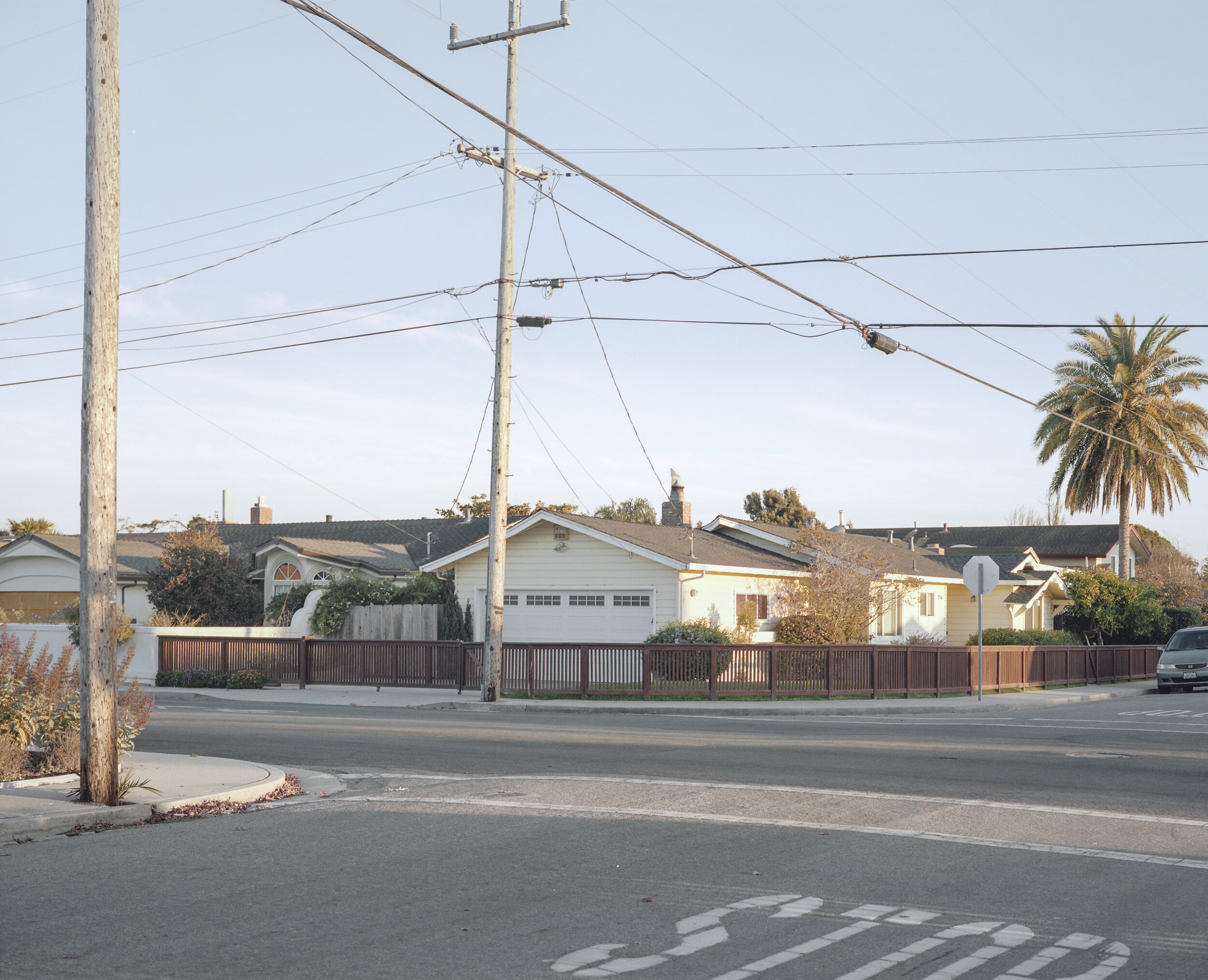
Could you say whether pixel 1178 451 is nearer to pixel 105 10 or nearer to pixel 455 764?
pixel 455 764

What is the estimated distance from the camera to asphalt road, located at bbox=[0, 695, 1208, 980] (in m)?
6.05

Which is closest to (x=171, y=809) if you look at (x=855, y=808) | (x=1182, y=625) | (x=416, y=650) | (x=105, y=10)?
(x=855, y=808)

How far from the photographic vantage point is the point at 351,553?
40.1 meters

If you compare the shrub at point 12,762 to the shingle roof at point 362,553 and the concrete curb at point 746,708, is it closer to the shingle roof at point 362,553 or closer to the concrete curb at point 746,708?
the concrete curb at point 746,708

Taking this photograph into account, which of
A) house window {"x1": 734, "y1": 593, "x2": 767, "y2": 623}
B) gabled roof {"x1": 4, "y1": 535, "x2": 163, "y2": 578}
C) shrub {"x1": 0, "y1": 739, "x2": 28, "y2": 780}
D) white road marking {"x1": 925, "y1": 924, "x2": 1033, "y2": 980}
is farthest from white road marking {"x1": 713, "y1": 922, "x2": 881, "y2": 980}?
gabled roof {"x1": 4, "y1": 535, "x2": 163, "y2": 578}

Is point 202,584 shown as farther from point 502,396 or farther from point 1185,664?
point 1185,664

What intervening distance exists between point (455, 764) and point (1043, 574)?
35.8 metres

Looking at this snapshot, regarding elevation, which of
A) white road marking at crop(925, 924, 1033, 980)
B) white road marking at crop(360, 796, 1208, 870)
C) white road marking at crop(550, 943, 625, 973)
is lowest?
white road marking at crop(360, 796, 1208, 870)

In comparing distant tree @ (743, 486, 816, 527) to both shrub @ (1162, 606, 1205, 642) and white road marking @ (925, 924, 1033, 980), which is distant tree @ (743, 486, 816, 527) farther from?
white road marking @ (925, 924, 1033, 980)

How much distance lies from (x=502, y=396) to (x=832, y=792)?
47.3 ft

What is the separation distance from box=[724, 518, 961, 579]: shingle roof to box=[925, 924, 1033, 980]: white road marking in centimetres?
2588

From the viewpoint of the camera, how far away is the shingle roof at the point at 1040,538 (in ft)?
224

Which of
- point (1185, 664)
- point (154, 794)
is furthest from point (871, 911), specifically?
point (1185, 664)

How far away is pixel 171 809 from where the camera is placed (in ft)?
35.0
